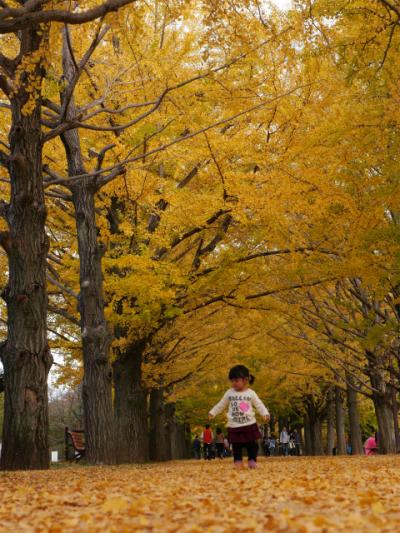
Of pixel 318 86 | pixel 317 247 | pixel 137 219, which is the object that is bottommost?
pixel 317 247

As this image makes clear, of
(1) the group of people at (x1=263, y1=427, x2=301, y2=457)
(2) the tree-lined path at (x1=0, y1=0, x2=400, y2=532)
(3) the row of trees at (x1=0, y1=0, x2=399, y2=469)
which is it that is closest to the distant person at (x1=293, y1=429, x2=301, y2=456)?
(1) the group of people at (x1=263, y1=427, x2=301, y2=457)

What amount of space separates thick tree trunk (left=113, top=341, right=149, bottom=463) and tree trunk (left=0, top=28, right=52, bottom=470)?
257 inches

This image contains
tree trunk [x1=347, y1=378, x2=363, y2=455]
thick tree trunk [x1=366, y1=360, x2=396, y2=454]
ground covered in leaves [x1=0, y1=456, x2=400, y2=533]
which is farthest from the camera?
tree trunk [x1=347, y1=378, x2=363, y2=455]

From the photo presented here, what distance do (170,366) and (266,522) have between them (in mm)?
17840

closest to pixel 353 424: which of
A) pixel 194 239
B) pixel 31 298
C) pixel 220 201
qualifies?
pixel 194 239

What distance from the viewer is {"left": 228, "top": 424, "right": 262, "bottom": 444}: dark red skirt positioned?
9039 millimetres

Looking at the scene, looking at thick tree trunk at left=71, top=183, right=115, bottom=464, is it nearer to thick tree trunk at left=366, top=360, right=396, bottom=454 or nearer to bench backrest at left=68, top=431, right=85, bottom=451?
thick tree trunk at left=366, top=360, right=396, bottom=454

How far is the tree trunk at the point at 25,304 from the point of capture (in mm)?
8789

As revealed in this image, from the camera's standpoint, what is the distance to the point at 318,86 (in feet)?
37.3

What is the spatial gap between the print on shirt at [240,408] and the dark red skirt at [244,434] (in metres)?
0.09

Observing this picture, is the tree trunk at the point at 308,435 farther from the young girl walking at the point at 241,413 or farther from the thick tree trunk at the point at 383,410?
the young girl walking at the point at 241,413

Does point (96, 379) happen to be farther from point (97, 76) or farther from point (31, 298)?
point (97, 76)

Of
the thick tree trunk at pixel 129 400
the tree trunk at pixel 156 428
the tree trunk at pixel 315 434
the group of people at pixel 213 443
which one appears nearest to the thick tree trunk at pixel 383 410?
the thick tree trunk at pixel 129 400

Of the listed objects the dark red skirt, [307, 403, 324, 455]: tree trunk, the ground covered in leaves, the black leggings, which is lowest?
the ground covered in leaves
